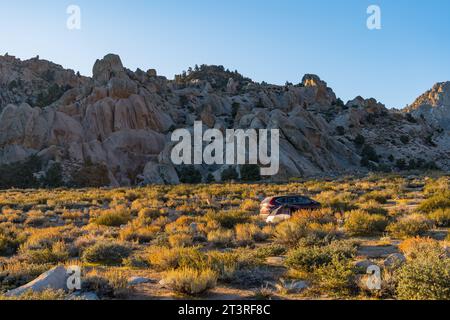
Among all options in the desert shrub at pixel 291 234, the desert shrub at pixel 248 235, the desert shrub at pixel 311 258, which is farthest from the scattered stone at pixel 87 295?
A: the desert shrub at pixel 291 234

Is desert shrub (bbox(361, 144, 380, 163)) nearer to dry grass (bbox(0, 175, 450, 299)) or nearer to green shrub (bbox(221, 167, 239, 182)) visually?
green shrub (bbox(221, 167, 239, 182))

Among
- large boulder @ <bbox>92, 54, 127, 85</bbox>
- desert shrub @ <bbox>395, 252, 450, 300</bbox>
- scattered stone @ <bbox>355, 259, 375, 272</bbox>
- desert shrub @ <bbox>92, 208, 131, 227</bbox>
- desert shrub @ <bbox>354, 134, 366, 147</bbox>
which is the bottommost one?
desert shrub @ <bbox>92, 208, 131, 227</bbox>

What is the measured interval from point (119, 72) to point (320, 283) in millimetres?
81140

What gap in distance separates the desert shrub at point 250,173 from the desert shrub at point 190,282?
43497 mm

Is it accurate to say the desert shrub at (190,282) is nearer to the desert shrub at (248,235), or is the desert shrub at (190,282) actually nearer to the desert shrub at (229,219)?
the desert shrub at (248,235)

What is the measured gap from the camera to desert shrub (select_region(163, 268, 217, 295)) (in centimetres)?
822

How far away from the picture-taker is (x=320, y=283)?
28.1ft

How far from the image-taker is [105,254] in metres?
12.7

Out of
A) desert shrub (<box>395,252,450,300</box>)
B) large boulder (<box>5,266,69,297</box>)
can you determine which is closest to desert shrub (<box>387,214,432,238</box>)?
desert shrub (<box>395,252,450,300</box>)

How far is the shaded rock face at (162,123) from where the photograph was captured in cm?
6347

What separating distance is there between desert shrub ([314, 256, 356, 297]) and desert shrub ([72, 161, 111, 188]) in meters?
49.5

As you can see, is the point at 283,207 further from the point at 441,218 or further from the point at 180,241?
the point at 180,241

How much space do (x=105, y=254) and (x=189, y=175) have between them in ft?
149

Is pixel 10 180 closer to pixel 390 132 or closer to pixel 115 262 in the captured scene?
pixel 115 262
